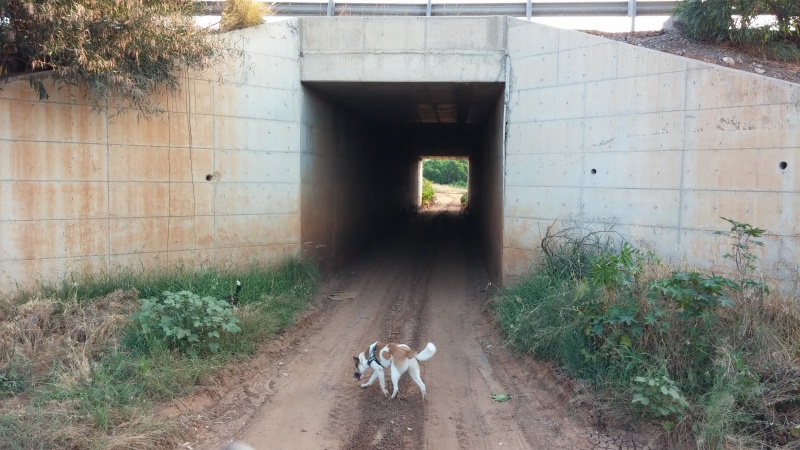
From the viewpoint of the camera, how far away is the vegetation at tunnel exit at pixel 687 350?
4027mm

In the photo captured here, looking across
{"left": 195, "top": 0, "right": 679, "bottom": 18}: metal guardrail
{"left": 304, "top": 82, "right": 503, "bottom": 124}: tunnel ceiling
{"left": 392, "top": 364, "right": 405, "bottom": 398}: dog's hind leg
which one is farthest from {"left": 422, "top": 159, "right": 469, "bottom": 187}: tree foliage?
{"left": 392, "top": 364, "right": 405, "bottom": 398}: dog's hind leg

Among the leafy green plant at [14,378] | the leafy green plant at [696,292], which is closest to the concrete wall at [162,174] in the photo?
the leafy green plant at [14,378]

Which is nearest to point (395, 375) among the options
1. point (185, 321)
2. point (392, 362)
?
point (392, 362)

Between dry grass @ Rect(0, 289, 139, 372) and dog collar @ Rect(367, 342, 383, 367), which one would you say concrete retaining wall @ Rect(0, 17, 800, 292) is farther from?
dog collar @ Rect(367, 342, 383, 367)

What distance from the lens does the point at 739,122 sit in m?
6.24

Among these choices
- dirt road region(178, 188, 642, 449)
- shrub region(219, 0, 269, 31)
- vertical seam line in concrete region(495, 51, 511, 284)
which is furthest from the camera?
vertical seam line in concrete region(495, 51, 511, 284)

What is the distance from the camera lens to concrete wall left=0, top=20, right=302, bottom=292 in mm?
6652

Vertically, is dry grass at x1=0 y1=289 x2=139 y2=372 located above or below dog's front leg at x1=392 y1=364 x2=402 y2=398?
above

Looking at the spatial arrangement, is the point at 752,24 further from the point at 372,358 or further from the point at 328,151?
the point at 372,358

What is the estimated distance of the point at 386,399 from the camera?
536 cm

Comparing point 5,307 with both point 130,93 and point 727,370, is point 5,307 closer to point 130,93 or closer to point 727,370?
point 130,93

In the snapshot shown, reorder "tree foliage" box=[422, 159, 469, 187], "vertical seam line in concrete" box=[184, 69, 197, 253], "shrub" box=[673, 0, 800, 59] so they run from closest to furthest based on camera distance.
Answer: "shrub" box=[673, 0, 800, 59] → "vertical seam line in concrete" box=[184, 69, 197, 253] → "tree foliage" box=[422, 159, 469, 187]

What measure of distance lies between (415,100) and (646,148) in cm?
519

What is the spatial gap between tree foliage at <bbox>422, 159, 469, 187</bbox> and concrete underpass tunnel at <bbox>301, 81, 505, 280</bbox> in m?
28.9
